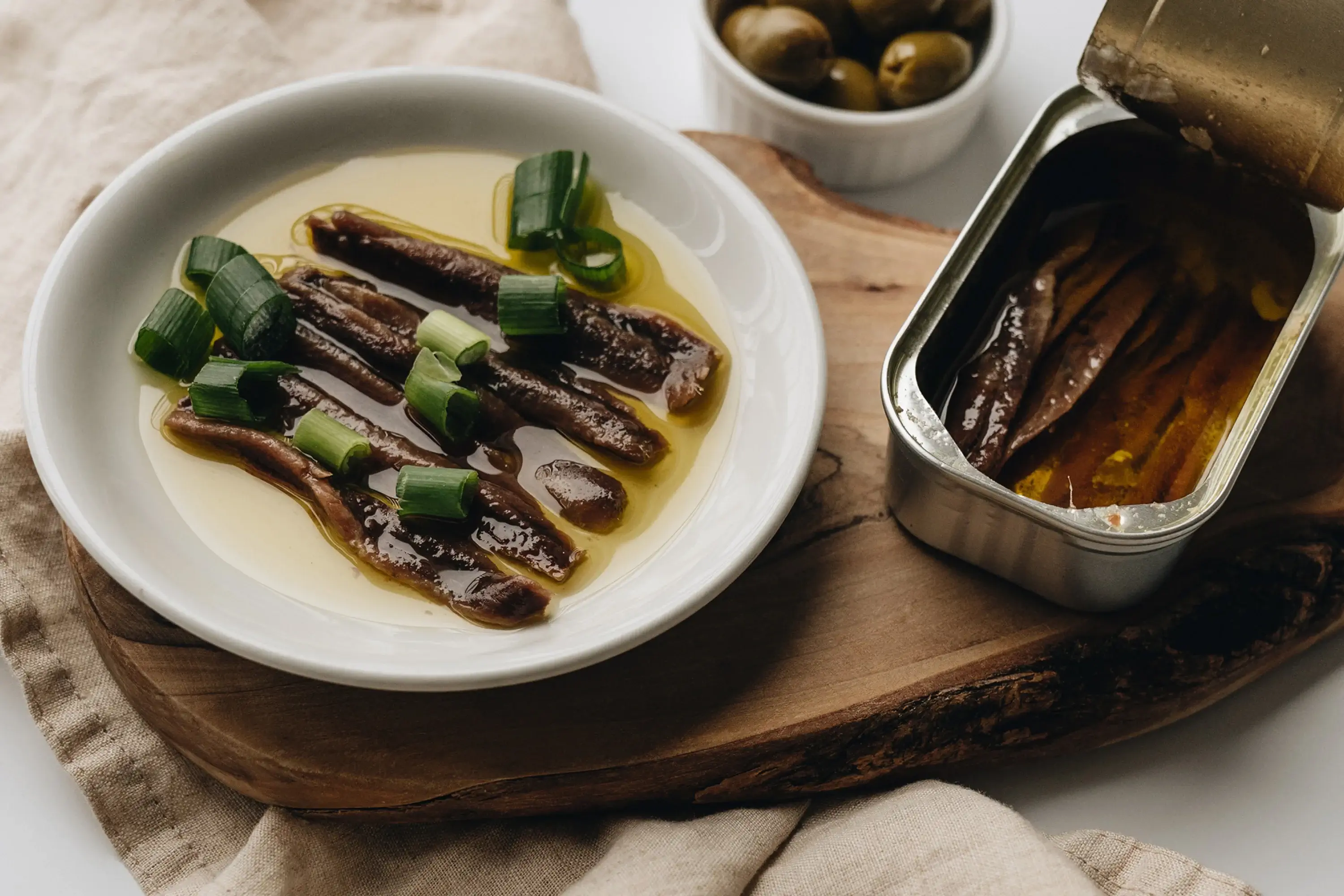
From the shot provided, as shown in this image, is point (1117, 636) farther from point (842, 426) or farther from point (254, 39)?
point (254, 39)

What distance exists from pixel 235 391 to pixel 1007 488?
1.63m

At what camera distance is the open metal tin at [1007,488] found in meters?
2.21

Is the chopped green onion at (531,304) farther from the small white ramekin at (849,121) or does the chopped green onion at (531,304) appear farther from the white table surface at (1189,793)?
the white table surface at (1189,793)

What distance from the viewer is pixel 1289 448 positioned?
277 centimetres

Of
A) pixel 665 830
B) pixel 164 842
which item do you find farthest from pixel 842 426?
pixel 164 842

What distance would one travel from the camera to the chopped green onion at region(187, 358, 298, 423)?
2.57 metres

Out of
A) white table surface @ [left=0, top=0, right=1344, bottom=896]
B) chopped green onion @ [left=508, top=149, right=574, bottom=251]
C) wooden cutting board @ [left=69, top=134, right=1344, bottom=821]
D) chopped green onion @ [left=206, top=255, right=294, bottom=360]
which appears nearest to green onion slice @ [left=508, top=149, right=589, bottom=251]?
chopped green onion @ [left=508, top=149, right=574, bottom=251]

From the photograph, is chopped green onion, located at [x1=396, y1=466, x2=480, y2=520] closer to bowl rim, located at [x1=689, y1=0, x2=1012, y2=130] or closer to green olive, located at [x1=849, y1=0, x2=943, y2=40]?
bowl rim, located at [x1=689, y1=0, x2=1012, y2=130]

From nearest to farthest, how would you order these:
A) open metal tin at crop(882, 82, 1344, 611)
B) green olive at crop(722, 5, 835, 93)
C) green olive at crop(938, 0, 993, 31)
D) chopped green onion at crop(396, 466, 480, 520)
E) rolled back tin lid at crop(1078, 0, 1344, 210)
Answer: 1. open metal tin at crop(882, 82, 1344, 611)
2. rolled back tin lid at crop(1078, 0, 1344, 210)
3. chopped green onion at crop(396, 466, 480, 520)
4. green olive at crop(722, 5, 835, 93)
5. green olive at crop(938, 0, 993, 31)

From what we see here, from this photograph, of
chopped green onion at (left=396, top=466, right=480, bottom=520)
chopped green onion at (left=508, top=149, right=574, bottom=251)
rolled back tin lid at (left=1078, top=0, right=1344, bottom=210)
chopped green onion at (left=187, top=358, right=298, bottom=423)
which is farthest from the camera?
chopped green onion at (left=508, top=149, right=574, bottom=251)

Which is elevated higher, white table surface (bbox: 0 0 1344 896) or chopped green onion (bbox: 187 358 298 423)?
chopped green onion (bbox: 187 358 298 423)

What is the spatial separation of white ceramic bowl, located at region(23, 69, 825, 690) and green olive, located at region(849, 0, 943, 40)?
720mm

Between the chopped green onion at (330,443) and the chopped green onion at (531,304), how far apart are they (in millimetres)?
440

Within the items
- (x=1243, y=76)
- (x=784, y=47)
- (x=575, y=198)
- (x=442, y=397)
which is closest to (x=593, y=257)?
(x=575, y=198)
